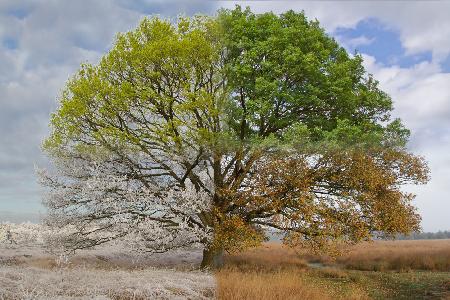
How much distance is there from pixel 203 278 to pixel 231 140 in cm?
784

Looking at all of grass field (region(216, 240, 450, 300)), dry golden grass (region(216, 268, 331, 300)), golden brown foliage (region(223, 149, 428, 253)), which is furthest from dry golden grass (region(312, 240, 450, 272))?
dry golden grass (region(216, 268, 331, 300))

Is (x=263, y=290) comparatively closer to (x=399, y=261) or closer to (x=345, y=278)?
(x=345, y=278)

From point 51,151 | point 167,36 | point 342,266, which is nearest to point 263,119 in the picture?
point 167,36

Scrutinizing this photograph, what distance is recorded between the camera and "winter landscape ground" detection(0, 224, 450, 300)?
1427cm

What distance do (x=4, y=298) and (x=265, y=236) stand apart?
46.6ft

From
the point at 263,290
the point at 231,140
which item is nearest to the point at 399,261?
the point at 231,140

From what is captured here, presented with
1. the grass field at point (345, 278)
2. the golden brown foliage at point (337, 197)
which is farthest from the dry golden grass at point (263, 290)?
the golden brown foliage at point (337, 197)

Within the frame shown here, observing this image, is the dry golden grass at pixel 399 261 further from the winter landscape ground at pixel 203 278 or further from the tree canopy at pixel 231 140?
the tree canopy at pixel 231 140

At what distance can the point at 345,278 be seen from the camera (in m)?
27.0

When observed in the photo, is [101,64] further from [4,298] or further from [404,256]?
[404,256]

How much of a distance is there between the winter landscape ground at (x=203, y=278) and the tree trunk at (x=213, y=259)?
2.39 ft

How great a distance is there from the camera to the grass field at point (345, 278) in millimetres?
16764

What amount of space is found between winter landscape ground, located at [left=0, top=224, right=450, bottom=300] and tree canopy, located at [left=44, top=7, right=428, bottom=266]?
2280 mm

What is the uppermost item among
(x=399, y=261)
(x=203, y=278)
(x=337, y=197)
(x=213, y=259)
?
(x=337, y=197)
